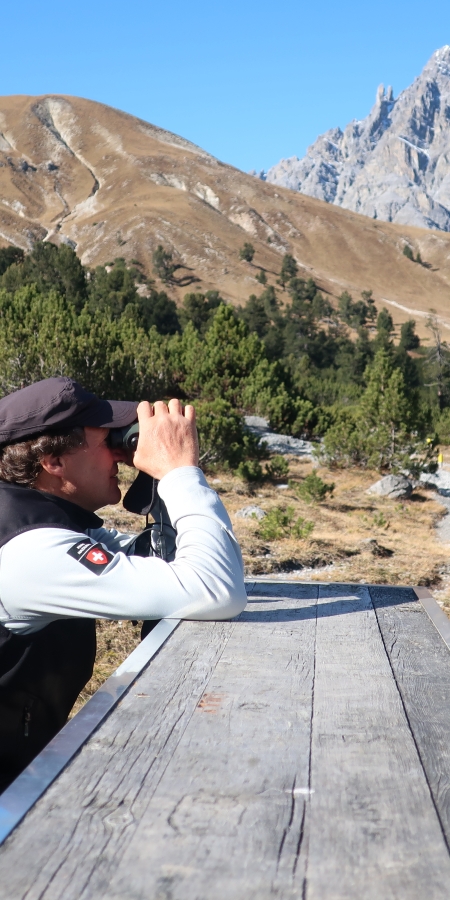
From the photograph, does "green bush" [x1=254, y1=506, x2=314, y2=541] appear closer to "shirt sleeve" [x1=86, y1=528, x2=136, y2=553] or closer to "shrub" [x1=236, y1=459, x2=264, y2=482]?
"shrub" [x1=236, y1=459, x2=264, y2=482]

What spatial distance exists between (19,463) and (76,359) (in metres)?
12.5

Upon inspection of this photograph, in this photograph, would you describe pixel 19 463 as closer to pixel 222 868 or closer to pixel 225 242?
pixel 222 868

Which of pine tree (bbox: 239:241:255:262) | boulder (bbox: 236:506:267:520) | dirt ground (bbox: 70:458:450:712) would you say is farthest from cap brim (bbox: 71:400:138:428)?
pine tree (bbox: 239:241:255:262)

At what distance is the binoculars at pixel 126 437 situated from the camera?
66.7 inches

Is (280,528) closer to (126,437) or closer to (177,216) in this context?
(126,437)

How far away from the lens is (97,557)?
1.39 meters

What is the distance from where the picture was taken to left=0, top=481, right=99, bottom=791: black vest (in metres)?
1.48

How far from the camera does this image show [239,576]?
153 cm

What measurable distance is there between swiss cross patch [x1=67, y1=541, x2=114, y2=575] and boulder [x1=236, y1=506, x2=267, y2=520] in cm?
620

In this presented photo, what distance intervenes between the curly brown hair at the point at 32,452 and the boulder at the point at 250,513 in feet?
19.6

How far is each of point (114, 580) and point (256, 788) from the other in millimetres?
542

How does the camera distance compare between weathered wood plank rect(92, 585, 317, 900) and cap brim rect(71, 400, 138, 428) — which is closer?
weathered wood plank rect(92, 585, 317, 900)

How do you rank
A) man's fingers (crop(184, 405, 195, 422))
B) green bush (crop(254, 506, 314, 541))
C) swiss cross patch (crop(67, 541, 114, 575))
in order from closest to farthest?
1. swiss cross patch (crop(67, 541, 114, 575))
2. man's fingers (crop(184, 405, 195, 422))
3. green bush (crop(254, 506, 314, 541))

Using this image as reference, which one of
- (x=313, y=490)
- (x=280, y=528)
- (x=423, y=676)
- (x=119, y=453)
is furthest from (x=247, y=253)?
(x=423, y=676)
